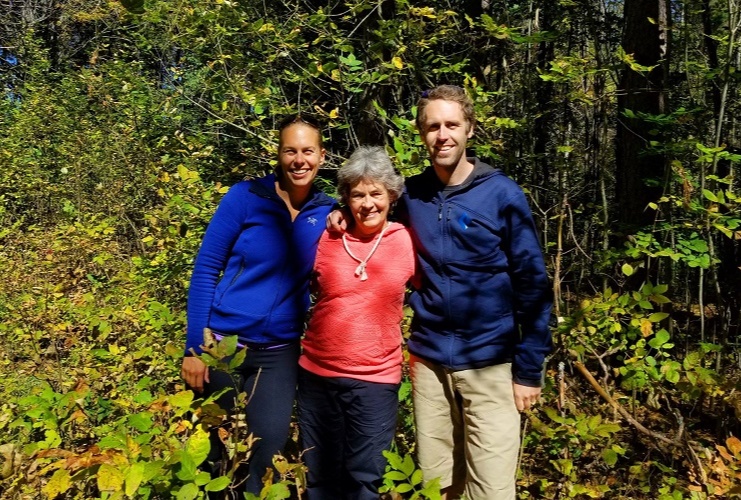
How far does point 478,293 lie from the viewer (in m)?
2.24

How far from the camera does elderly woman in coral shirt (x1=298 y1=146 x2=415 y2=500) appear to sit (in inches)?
90.3

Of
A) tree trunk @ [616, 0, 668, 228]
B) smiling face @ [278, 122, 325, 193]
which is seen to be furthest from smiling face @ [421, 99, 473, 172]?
tree trunk @ [616, 0, 668, 228]

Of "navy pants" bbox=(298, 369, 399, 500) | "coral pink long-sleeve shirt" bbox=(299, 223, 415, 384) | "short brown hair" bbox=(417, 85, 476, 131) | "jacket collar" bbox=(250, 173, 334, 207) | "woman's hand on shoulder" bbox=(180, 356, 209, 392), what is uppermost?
"short brown hair" bbox=(417, 85, 476, 131)

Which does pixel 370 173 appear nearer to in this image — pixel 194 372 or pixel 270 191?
pixel 270 191

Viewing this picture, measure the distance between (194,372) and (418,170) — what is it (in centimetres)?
177

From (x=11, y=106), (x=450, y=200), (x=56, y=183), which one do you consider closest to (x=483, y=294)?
(x=450, y=200)

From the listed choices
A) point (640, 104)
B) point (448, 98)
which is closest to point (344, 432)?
point (448, 98)

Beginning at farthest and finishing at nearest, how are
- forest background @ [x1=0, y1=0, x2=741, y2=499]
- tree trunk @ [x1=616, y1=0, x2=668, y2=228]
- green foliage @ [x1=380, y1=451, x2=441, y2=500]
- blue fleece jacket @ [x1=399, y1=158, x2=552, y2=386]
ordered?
tree trunk @ [x1=616, y1=0, x2=668, y2=228] < forest background @ [x1=0, y1=0, x2=741, y2=499] < blue fleece jacket @ [x1=399, y1=158, x2=552, y2=386] < green foliage @ [x1=380, y1=451, x2=441, y2=500]

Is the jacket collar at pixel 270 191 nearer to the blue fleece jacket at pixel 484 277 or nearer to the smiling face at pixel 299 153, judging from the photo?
the smiling face at pixel 299 153

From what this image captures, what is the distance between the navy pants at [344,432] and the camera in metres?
2.32

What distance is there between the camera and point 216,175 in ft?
17.1

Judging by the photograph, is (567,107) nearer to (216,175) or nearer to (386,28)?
(386,28)

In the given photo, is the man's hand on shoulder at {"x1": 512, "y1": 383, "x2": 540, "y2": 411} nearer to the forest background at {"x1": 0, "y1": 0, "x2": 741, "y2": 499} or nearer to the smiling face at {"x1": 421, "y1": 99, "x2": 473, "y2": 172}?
the forest background at {"x1": 0, "y1": 0, "x2": 741, "y2": 499}

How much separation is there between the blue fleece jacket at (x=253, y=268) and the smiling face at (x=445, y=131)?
1.96 ft
